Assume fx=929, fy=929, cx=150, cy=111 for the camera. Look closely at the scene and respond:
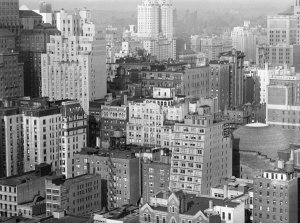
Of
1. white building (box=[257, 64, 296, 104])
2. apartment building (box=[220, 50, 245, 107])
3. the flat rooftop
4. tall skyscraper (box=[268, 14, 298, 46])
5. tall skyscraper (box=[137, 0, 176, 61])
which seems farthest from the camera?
tall skyscraper (box=[268, 14, 298, 46])

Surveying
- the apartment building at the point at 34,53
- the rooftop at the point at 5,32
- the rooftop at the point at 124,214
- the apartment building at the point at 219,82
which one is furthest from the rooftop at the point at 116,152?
the apartment building at the point at 219,82

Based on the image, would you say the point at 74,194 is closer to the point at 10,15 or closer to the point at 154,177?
the point at 154,177

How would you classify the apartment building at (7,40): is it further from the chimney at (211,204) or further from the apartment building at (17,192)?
the chimney at (211,204)

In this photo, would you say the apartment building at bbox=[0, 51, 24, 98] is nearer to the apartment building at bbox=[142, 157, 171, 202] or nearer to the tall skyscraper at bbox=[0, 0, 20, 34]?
the tall skyscraper at bbox=[0, 0, 20, 34]

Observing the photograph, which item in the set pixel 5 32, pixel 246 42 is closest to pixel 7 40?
pixel 5 32

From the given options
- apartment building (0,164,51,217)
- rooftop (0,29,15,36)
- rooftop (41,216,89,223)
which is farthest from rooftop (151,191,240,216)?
rooftop (0,29,15,36)

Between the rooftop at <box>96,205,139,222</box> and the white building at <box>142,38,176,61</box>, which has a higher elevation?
the white building at <box>142,38,176,61</box>
